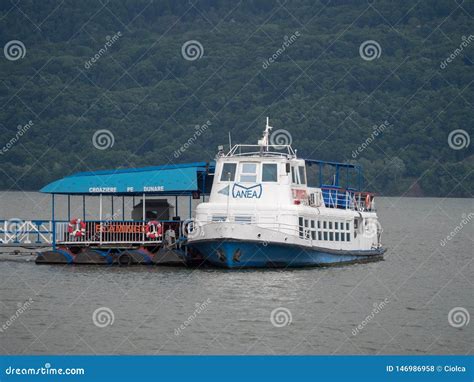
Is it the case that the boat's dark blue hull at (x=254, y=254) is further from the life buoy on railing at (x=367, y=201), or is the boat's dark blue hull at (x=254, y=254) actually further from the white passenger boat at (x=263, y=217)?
the life buoy on railing at (x=367, y=201)

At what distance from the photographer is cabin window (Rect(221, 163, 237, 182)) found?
60.5 metres

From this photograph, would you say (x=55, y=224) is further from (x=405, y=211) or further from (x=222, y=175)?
(x=405, y=211)

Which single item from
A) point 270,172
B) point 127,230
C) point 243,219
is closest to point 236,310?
point 243,219

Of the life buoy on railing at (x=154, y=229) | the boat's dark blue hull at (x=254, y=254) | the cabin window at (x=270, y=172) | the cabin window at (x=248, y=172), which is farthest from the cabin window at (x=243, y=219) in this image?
the life buoy on railing at (x=154, y=229)

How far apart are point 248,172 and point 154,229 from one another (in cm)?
526

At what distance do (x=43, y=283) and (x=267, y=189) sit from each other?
10792 mm

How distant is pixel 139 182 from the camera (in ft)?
204

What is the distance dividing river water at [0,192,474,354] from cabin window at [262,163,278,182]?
4.20 m

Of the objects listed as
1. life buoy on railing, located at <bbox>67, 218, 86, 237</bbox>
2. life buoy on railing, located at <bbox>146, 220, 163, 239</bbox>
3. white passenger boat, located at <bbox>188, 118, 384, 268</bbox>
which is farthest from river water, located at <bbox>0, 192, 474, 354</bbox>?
life buoy on railing, located at <bbox>67, 218, 86, 237</bbox>

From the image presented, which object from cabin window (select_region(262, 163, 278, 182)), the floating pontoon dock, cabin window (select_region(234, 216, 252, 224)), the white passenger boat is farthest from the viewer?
the floating pontoon dock

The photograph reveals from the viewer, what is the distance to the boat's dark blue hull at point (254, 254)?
58188mm

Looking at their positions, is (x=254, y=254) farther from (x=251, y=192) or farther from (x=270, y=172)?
(x=270, y=172)

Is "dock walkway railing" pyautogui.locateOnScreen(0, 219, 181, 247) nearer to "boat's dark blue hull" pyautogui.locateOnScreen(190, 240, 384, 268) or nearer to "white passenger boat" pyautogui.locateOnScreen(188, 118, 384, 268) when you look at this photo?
"white passenger boat" pyautogui.locateOnScreen(188, 118, 384, 268)

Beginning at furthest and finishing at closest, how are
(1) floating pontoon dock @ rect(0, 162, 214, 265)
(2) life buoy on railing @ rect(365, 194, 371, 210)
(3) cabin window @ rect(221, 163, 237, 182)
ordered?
(2) life buoy on railing @ rect(365, 194, 371, 210), (1) floating pontoon dock @ rect(0, 162, 214, 265), (3) cabin window @ rect(221, 163, 237, 182)
